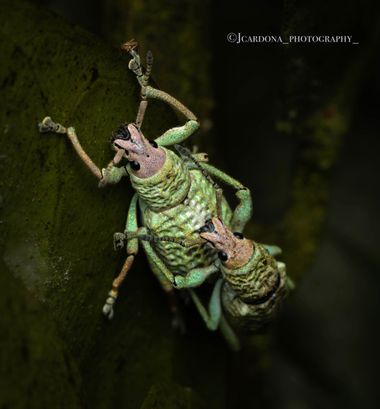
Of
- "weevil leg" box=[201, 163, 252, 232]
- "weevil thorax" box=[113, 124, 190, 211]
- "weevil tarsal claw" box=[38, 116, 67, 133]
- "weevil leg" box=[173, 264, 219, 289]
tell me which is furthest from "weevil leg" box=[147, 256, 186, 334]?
"weevil tarsal claw" box=[38, 116, 67, 133]

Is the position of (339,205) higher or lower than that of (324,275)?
higher

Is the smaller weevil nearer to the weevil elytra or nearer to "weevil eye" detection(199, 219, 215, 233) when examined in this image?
"weevil eye" detection(199, 219, 215, 233)

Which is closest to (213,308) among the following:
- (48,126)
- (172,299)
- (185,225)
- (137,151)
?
(172,299)

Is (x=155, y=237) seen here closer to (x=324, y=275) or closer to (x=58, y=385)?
(x=58, y=385)

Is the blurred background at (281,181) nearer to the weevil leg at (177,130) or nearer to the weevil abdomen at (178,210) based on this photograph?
the weevil abdomen at (178,210)

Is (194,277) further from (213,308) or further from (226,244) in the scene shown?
(213,308)

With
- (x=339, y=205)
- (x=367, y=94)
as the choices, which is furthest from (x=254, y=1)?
(x=339, y=205)
